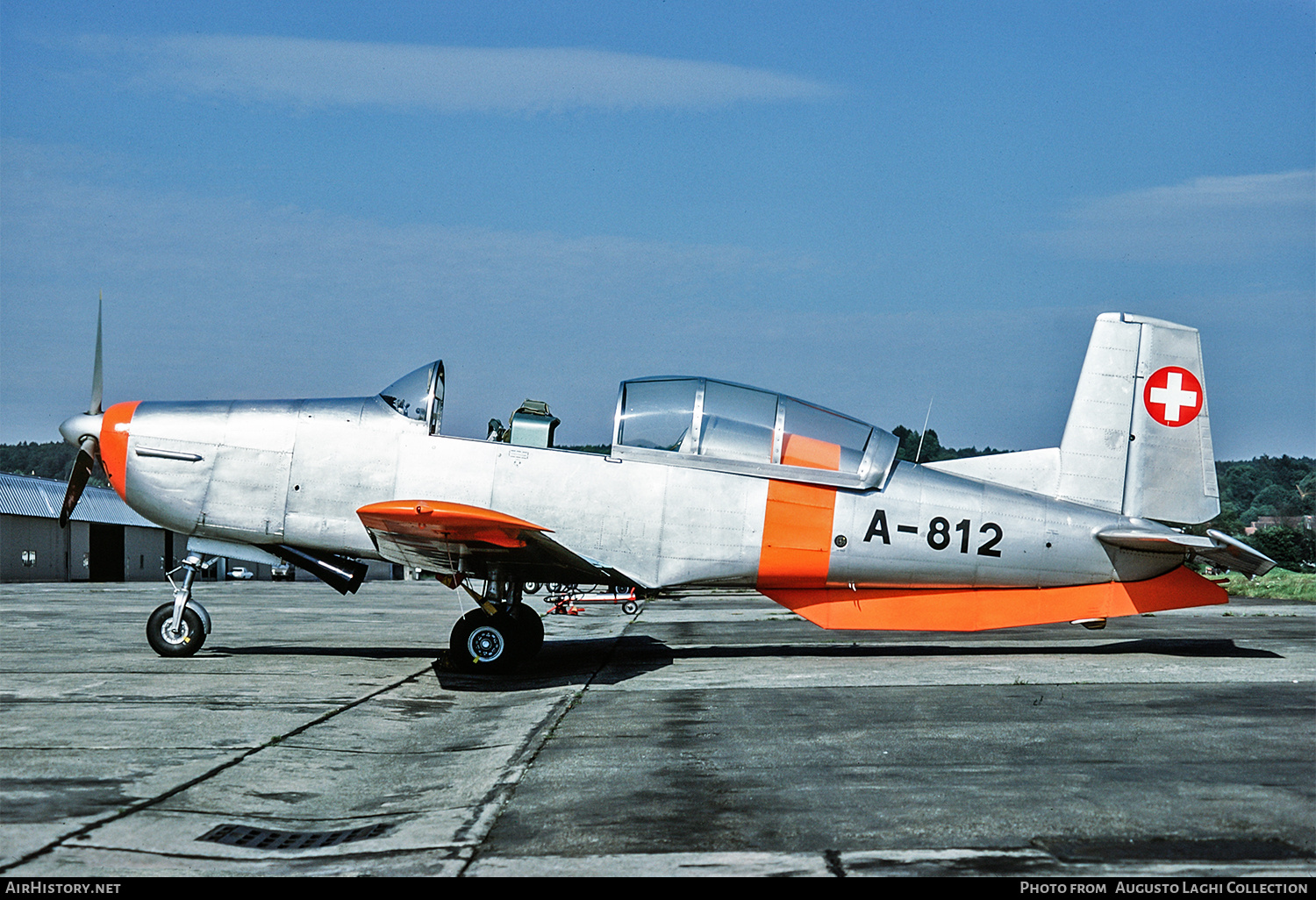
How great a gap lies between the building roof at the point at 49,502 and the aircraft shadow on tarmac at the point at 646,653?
39.1m

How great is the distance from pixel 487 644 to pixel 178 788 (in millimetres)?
4568

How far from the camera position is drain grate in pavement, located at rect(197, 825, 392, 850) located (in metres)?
4.14

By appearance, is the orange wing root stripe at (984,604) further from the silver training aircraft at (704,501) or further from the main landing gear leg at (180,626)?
the main landing gear leg at (180,626)

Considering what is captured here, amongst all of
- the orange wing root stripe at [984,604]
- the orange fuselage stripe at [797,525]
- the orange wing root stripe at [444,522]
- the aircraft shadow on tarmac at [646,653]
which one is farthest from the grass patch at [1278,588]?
the orange wing root stripe at [444,522]

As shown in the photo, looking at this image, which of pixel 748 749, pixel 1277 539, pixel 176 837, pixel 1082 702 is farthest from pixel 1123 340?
pixel 1277 539

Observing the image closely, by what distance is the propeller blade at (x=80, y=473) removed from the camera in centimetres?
1019

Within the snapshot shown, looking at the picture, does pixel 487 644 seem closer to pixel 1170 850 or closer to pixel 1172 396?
pixel 1170 850

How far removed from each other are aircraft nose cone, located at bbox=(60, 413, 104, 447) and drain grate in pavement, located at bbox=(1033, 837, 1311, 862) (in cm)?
938

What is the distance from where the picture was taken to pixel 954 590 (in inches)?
396

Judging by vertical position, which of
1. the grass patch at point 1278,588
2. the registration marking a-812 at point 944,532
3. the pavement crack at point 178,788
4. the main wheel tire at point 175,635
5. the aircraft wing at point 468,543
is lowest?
the main wheel tire at point 175,635

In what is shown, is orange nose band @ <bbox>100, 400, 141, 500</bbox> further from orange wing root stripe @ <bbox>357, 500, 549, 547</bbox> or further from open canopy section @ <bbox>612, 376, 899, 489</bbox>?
open canopy section @ <bbox>612, 376, 899, 489</bbox>

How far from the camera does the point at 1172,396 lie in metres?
10.5

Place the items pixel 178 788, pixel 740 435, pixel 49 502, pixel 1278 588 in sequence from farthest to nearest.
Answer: pixel 49 502
pixel 1278 588
pixel 740 435
pixel 178 788
